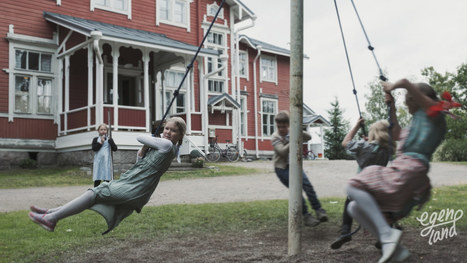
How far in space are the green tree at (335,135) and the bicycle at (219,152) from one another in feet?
52.8

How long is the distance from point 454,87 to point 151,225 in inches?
1318

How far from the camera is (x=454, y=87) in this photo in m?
36.0

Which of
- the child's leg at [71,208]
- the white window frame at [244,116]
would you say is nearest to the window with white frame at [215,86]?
the white window frame at [244,116]

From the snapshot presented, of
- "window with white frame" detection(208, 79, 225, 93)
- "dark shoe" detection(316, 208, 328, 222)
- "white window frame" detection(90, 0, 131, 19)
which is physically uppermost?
"white window frame" detection(90, 0, 131, 19)

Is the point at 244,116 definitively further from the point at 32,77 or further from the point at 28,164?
the point at 28,164

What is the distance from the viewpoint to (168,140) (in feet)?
16.1

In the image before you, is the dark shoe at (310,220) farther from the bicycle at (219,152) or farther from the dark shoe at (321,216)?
the bicycle at (219,152)

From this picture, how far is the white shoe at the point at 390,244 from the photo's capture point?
133 inches

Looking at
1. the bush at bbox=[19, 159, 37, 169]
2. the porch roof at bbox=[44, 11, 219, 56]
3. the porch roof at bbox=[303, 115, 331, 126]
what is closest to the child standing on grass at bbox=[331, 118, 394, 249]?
the porch roof at bbox=[44, 11, 219, 56]

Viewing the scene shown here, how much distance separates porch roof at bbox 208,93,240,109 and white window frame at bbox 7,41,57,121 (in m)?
7.70

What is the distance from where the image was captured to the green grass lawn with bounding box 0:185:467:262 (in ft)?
21.9

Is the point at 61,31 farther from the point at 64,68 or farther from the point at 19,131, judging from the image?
the point at 19,131

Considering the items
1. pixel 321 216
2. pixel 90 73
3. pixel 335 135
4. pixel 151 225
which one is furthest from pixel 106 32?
pixel 335 135

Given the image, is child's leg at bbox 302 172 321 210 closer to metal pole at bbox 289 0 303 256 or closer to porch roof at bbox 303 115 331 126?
metal pole at bbox 289 0 303 256
